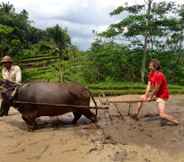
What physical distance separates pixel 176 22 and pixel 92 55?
476cm

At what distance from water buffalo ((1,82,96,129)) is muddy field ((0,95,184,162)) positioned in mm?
384

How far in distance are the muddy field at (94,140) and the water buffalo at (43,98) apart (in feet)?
1.26

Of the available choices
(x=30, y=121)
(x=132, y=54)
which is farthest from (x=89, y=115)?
(x=132, y=54)

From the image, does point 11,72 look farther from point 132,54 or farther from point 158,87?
point 132,54

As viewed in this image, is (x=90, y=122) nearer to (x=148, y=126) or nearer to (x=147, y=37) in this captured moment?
(x=148, y=126)

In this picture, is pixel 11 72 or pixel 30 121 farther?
pixel 11 72

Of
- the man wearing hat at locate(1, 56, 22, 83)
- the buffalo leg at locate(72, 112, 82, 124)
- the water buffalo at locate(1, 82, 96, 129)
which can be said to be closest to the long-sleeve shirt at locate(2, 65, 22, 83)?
the man wearing hat at locate(1, 56, 22, 83)

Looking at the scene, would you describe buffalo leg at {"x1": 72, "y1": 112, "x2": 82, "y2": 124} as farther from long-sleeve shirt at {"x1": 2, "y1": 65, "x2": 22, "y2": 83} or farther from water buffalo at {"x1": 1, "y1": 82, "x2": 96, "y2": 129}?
long-sleeve shirt at {"x1": 2, "y1": 65, "x2": 22, "y2": 83}

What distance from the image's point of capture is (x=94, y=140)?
332 inches

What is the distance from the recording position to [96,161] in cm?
729

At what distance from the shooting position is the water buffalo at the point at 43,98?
9383 millimetres

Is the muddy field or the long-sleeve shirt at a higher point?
the long-sleeve shirt

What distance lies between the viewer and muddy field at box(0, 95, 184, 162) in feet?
24.7

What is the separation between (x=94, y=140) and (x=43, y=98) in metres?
1.75
